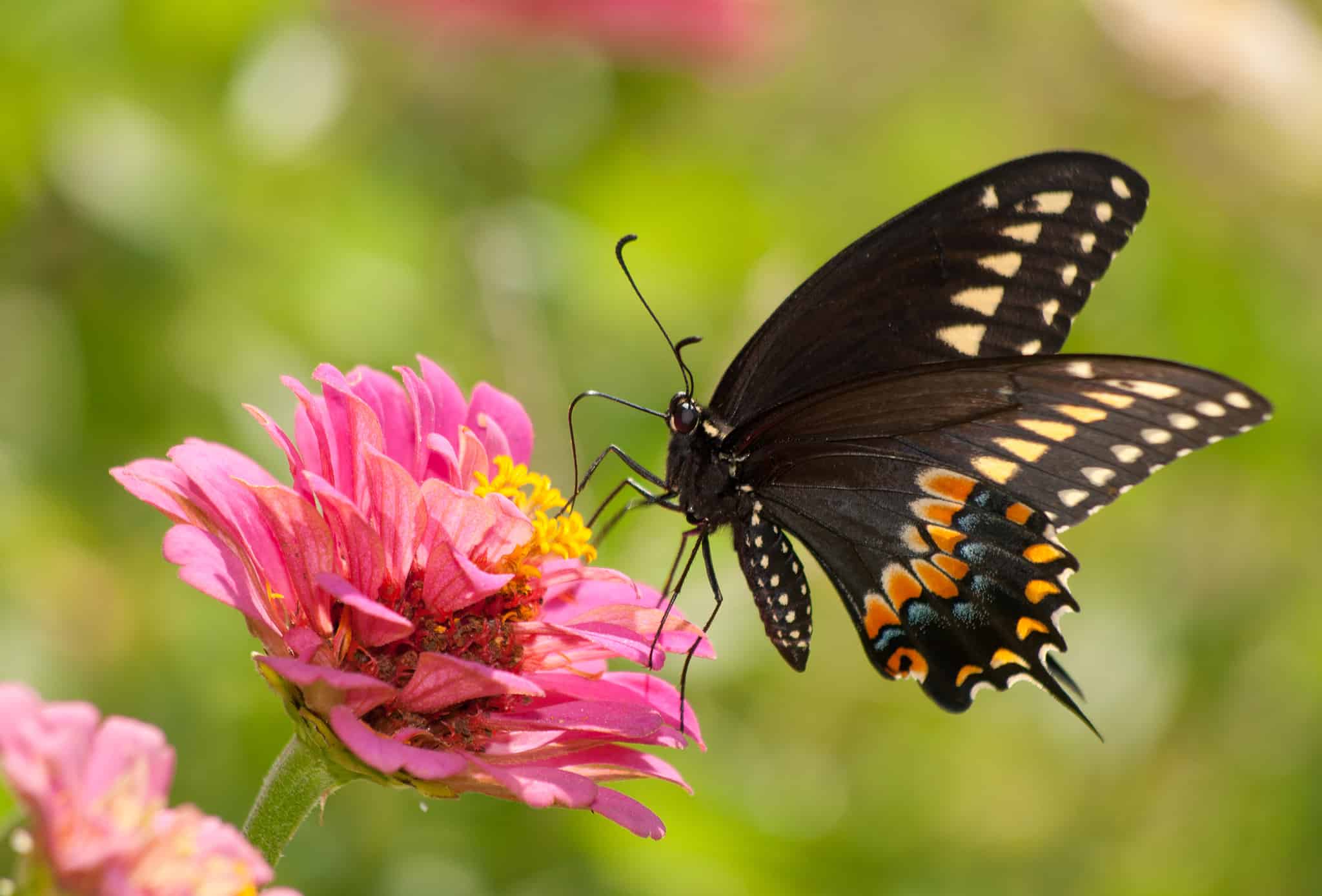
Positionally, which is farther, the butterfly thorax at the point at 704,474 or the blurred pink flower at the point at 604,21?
the blurred pink flower at the point at 604,21

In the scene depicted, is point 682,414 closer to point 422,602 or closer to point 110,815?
point 422,602

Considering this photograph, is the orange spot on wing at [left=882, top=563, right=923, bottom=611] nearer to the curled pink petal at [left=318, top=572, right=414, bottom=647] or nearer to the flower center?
the flower center

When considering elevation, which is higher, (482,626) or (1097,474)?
(1097,474)

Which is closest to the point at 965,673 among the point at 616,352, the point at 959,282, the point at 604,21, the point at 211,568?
the point at 959,282

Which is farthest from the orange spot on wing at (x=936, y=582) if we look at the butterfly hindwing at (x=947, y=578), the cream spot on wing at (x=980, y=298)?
the cream spot on wing at (x=980, y=298)

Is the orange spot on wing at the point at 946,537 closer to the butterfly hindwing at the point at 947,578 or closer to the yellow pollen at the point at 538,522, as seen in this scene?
the butterfly hindwing at the point at 947,578

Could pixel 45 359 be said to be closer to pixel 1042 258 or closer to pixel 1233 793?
pixel 1042 258

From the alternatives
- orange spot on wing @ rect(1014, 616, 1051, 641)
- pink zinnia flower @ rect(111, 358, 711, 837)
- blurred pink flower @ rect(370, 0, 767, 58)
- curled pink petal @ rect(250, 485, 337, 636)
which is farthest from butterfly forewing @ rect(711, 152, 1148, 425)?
blurred pink flower @ rect(370, 0, 767, 58)
